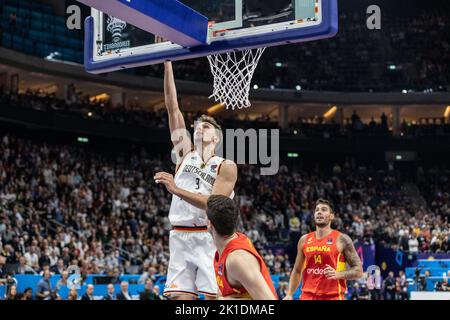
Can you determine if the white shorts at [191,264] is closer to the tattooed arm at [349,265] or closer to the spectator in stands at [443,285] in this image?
the tattooed arm at [349,265]

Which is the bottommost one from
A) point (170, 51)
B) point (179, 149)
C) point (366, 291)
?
point (366, 291)

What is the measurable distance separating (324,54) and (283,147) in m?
5.30

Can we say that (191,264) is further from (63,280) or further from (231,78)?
(63,280)

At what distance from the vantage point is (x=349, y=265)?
7766 millimetres

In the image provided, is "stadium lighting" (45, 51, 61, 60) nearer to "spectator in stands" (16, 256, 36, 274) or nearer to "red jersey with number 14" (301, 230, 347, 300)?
"spectator in stands" (16, 256, 36, 274)

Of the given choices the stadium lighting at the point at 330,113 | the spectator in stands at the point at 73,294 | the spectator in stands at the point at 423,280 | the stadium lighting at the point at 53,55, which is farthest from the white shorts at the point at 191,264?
the stadium lighting at the point at 330,113

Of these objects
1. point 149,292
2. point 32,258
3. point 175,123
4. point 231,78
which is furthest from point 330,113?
point 175,123

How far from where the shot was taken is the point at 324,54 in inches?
1324

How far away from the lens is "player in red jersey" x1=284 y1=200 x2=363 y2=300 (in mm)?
7539

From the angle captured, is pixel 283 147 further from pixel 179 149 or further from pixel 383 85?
pixel 179 149

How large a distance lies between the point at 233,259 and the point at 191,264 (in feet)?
6.76

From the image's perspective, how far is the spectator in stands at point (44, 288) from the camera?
1439 centimetres

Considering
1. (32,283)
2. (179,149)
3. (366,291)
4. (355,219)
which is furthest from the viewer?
(355,219)

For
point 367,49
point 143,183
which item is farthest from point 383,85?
point 143,183
